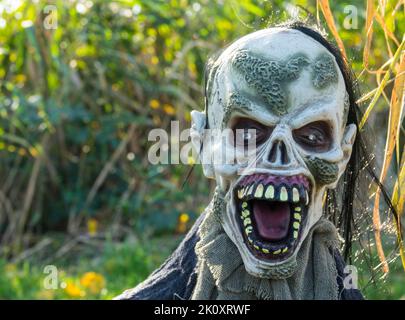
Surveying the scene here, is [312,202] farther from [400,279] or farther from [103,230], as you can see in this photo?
[103,230]

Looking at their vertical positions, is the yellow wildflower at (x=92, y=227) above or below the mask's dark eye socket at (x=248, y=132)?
below

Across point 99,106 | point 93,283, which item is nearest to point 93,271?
point 93,283

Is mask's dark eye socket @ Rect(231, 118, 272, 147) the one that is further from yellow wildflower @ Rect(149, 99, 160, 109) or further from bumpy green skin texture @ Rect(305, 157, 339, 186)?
yellow wildflower @ Rect(149, 99, 160, 109)

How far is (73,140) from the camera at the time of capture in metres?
5.18

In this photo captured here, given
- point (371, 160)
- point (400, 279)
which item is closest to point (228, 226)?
point (371, 160)

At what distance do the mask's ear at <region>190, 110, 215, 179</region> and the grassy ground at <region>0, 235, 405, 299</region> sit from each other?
186 centimetres

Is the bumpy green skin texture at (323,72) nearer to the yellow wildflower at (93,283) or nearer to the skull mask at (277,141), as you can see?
the skull mask at (277,141)

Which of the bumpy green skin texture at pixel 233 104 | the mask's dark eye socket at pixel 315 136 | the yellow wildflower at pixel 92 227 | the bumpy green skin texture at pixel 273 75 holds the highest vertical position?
the bumpy green skin texture at pixel 273 75

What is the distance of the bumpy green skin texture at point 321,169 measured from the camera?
2.01m

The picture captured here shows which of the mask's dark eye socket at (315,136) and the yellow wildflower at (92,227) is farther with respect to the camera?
the yellow wildflower at (92,227)

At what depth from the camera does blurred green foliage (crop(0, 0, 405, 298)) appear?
195 inches

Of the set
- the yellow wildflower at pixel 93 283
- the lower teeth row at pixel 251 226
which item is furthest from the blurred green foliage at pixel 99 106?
the lower teeth row at pixel 251 226

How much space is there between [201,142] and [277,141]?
0.27 meters

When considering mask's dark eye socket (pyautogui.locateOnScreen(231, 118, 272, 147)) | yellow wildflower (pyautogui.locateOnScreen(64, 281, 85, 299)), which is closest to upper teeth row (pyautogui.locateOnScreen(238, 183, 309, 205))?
mask's dark eye socket (pyautogui.locateOnScreen(231, 118, 272, 147))
